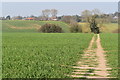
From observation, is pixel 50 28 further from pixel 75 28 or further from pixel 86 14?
pixel 86 14

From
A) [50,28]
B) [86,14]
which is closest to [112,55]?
[50,28]

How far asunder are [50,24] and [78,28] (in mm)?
9591

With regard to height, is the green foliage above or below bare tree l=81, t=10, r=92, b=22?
below

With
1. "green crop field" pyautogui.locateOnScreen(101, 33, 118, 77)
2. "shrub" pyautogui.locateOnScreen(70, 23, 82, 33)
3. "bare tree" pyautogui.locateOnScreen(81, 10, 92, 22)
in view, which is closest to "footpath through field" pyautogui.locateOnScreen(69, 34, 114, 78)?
"green crop field" pyautogui.locateOnScreen(101, 33, 118, 77)

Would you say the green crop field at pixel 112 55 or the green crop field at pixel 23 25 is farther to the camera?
the green crop field at pixel 23 25

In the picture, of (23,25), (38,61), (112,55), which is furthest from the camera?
(23,25)

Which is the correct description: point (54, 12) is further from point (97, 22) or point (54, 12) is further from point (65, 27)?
point (97, 22)

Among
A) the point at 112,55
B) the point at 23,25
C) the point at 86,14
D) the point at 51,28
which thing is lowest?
the point at 112,55

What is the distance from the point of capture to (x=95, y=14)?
113m

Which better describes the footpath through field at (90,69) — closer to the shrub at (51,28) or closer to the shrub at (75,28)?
the shrub at (51,28)

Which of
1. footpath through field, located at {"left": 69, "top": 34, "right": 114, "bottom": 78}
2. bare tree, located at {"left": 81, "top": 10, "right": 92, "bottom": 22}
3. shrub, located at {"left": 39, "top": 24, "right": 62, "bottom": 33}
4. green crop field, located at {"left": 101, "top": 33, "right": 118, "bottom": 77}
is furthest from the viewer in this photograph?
bare tree, located at {"left": 81, "top": 10, "right": 92, "bottom": 22}

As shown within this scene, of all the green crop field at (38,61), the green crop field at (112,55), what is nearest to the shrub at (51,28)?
the green crop field at (112,55)

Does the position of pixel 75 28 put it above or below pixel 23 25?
below

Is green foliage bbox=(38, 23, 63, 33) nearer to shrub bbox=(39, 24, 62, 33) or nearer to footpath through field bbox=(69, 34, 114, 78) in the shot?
shrub bbox=(39, 24, 62, 33)
